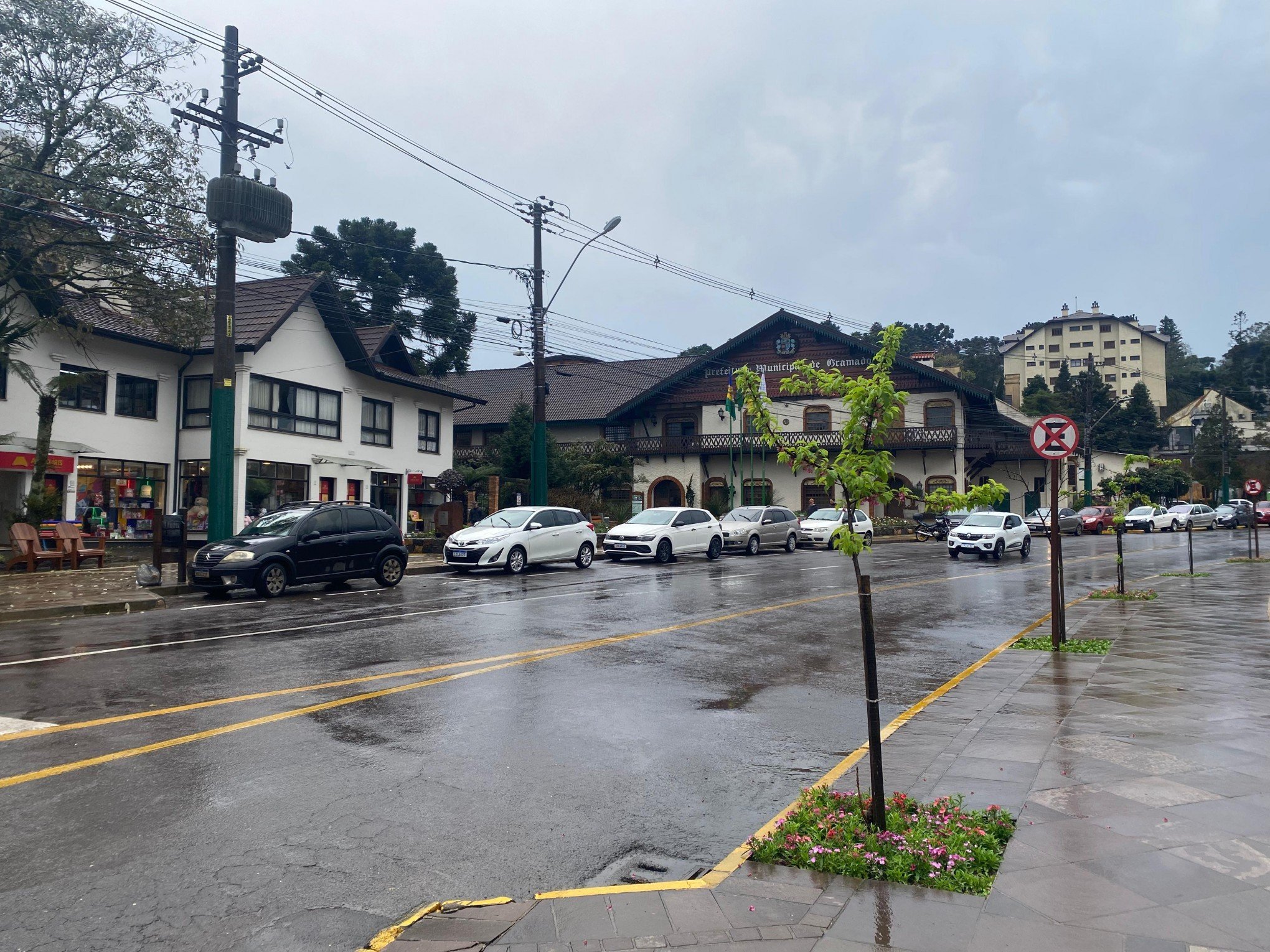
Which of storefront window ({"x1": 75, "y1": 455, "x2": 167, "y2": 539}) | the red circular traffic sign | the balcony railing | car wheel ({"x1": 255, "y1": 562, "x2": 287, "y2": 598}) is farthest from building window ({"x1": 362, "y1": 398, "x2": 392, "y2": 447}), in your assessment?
the red circular traffic sign

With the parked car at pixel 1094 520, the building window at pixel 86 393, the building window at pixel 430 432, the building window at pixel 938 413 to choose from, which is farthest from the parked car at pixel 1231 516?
the building window at pixel 86 393

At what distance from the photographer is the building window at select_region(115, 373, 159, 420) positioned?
92.0 feet

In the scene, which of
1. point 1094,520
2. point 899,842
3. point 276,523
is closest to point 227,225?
point 276,523

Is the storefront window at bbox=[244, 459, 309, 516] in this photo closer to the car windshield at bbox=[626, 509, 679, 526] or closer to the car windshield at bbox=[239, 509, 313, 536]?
the car windshield at bbox=[626, 509, 679, 526]

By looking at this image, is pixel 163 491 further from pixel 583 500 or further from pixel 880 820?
pixel 880 820

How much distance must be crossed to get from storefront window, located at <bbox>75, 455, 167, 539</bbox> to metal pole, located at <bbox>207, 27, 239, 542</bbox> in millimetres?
9198

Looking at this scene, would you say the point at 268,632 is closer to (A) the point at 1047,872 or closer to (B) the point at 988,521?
(A) the point at 1047,872

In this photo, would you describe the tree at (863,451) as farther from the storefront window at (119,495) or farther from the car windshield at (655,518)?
the storefront window at (119,495)

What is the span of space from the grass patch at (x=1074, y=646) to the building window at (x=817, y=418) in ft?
132

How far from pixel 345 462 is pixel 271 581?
681 inches

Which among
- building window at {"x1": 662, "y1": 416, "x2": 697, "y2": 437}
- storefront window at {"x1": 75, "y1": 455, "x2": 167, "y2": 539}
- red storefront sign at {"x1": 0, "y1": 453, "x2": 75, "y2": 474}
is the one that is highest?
building window at {"x1": 662, "y1": 416, "x2": 697, "y2": 437}

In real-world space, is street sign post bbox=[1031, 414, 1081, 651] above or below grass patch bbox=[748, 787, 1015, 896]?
above

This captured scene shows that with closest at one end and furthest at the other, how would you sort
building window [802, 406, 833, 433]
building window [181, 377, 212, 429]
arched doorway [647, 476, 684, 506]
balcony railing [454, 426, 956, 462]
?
building window [181, 377, 212, 429]
balcony railing [454, 426, 956, 462]
building window [802, 406, 833, 433]
arched doorway [647, 476, 684, 506]

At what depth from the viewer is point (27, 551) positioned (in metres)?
19.8
